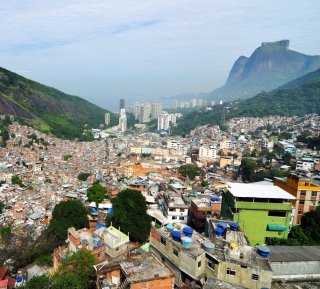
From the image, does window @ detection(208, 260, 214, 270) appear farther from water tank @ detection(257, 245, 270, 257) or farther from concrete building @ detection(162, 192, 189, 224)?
concrete building @ detection(162, 192, 189, 224)

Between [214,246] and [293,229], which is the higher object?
[214,246]

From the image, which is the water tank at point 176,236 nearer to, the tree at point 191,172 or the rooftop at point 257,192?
the rooftop at point 257,192

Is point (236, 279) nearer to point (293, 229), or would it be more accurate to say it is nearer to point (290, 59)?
point (293, 229)

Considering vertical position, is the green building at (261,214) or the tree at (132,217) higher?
the green building at (261,214)

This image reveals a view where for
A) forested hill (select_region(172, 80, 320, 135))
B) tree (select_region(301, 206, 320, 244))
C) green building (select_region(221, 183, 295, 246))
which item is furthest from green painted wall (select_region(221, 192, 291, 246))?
forested hill (select_region(172, 80, 320, 135))

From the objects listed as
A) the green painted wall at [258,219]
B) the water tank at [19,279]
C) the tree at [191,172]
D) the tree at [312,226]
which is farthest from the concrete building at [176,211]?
the tree at [191,172]

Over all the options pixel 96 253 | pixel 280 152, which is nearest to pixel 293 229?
pixel 96 253
